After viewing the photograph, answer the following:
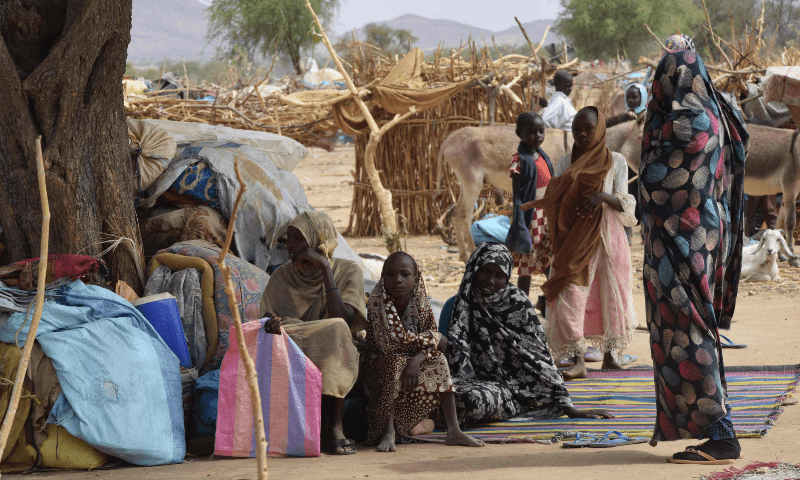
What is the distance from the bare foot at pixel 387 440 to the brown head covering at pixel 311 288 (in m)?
0.57

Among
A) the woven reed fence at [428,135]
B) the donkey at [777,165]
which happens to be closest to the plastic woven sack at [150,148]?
the woven reed fence at [428,135]

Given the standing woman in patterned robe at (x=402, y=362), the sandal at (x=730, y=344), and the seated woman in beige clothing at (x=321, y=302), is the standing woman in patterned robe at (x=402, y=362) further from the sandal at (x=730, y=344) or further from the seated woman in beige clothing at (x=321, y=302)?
the sandal at (x=730, y=344)

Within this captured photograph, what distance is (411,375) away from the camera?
4.08m

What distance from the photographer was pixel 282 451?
12.9ft

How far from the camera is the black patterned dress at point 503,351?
457cm

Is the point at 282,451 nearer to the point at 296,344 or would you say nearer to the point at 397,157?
the point at 296,344

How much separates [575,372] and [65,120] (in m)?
3.40

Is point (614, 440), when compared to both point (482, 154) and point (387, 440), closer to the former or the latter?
point (387, 440)

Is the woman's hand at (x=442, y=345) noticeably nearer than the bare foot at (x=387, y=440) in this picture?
No

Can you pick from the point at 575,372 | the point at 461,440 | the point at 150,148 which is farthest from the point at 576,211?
the point at 150,148

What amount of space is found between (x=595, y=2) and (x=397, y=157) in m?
25.5

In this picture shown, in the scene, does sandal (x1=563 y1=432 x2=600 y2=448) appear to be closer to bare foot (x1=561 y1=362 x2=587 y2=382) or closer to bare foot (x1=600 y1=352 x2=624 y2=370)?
bare foot (x1=561 y1=362 x2=587 y2=382)

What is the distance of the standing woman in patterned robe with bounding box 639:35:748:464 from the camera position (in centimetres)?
345

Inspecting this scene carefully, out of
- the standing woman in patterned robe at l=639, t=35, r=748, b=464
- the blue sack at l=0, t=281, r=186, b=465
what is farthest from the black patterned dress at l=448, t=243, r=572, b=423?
the blue sack at l=0, t=281, r=186, b=465
